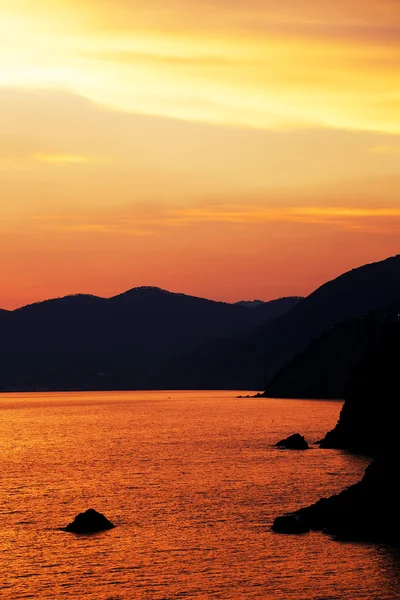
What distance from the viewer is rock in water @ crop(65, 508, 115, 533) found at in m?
75.7

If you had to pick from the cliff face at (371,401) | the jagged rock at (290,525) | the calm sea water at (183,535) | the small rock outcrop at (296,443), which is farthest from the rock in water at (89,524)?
the small rock outcrop at (296,443)

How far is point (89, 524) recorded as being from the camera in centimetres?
7581

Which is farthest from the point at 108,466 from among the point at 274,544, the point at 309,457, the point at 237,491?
the point at 274,544

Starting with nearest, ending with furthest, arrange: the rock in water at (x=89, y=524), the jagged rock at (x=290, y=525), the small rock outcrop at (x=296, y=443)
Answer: the jagged rock at (x=290, y=525) → the rock in water at (x=89, y=524) → the small rock outcrop at (x=296, y=443)

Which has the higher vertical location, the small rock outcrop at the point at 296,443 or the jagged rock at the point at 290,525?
the small rock outcrop at the point at 296,443

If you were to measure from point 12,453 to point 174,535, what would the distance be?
287 ft

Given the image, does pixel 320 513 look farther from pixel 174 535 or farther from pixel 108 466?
pixel 108 466

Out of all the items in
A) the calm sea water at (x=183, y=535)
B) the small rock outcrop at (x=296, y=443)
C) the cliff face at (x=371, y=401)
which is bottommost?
the calm sea water at (x=183, y=535)

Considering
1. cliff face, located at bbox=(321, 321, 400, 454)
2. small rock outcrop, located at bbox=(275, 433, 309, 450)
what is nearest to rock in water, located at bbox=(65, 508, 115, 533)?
cliff face, located at bbox=(321, 321, 400, 454)

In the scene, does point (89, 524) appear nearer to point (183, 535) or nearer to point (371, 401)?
point (183, 535)

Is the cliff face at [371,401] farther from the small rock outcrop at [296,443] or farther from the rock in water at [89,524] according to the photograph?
the rock in water at [89,524]

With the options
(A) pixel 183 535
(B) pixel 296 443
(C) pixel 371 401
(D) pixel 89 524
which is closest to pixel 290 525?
(A) pixel 183 535

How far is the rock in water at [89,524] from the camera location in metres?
75.7

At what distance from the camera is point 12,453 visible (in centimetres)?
15638
